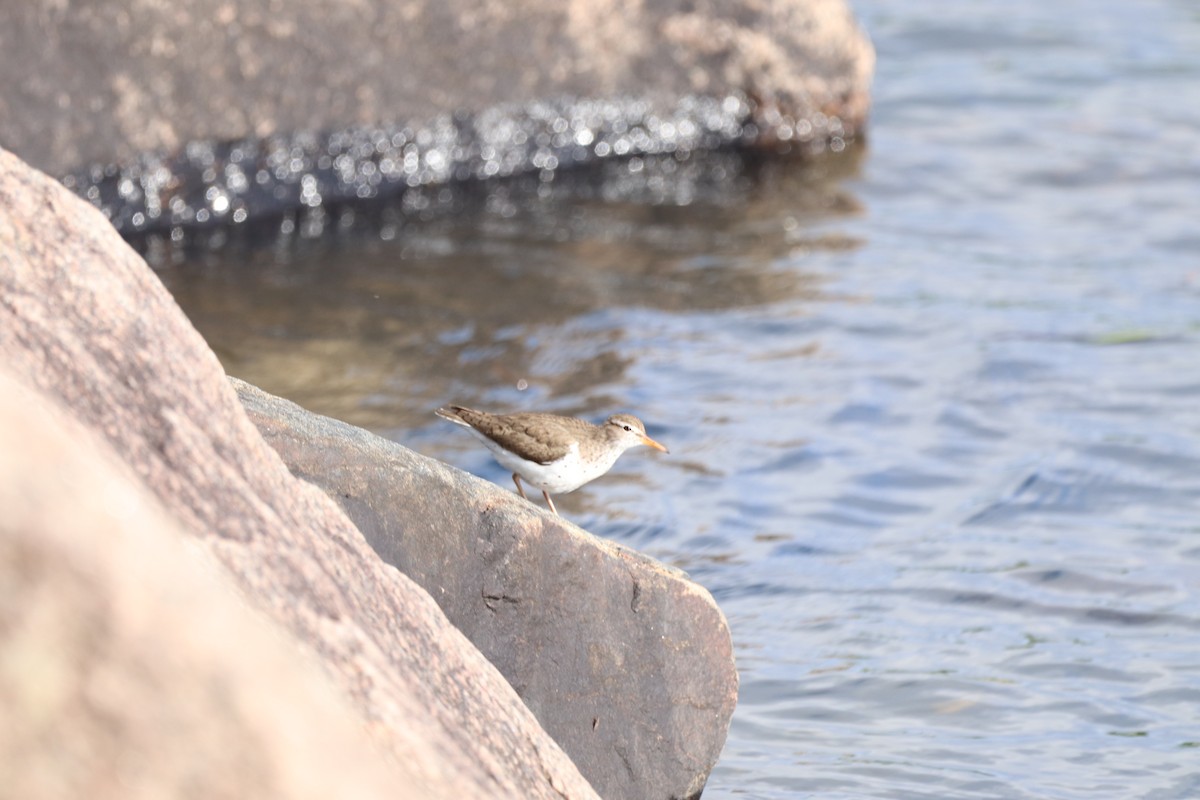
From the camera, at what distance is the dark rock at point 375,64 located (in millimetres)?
10133

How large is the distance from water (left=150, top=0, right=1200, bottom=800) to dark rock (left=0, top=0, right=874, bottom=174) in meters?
0.85

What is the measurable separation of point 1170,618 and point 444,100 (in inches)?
266

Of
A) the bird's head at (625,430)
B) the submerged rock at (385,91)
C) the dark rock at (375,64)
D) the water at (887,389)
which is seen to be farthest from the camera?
the submerged rock at (385,91)

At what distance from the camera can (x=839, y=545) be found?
7648mm

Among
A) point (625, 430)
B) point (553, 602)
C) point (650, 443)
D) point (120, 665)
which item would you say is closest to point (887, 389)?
point (650, 443)

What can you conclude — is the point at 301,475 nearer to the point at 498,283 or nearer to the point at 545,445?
the point at 545,445

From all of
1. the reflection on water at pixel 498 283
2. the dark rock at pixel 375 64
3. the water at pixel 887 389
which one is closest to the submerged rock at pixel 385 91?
the dark rock at pixel 375 64

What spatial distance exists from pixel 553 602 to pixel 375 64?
7.16 m

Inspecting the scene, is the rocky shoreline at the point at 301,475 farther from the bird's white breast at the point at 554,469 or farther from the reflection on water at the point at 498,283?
the bird's white breast at the point at 554,469

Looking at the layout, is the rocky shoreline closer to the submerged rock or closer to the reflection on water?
the submerged rock

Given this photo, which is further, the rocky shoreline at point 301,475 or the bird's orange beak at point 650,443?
the bird's orange beak at point 650,443

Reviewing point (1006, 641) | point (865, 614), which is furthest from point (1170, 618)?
point (865, 614)

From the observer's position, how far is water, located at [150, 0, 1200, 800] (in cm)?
620

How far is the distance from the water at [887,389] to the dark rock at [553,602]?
665mm
